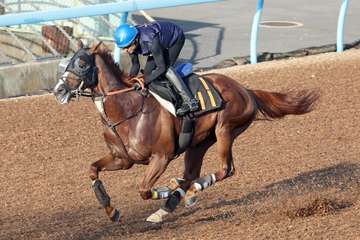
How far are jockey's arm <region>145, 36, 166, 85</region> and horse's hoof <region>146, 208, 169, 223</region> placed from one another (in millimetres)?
1195

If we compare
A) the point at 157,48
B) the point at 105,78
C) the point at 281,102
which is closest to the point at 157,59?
the point at 157,48

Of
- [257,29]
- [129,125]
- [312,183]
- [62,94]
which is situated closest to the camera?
[62,94]

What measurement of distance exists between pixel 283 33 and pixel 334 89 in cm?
540

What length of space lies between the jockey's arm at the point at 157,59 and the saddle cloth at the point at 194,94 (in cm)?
15

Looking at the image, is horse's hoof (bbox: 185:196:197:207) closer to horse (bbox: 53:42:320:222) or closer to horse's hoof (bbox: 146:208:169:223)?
horse (bbox: 53:42:320:222)

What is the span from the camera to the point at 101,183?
28.7ft

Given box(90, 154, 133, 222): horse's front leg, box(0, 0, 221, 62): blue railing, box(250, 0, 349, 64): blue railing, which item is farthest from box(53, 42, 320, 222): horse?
box(250, 0, 349, 64): blue railing

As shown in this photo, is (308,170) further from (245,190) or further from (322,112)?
(322,112)

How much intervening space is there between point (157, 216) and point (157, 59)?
141 centimetres

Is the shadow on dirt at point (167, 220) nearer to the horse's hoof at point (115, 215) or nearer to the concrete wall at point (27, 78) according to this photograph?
the horse's hoof at point (115, 215)

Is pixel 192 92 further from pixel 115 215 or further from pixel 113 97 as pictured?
pixel 115 215

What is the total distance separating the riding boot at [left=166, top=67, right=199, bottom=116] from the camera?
8.84 m

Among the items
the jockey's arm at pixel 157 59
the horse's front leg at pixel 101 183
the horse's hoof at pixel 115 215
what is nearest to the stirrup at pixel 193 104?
the jockey's arm at pixel 157 59

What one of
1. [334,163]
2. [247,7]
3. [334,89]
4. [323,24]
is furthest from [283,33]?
[334,163]
